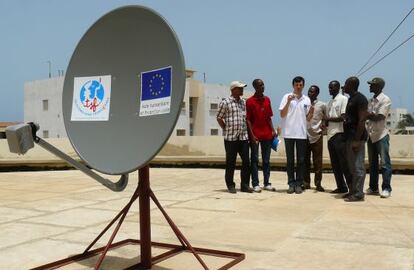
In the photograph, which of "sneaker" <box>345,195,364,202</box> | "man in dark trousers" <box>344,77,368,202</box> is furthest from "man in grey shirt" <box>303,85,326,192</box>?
"sneaker" <box>345,195,364,202</box>

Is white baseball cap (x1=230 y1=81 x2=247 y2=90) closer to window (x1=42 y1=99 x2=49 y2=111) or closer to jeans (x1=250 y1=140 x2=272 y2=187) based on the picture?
jeans (x1=250 y1=140 x2=272 y2=187)

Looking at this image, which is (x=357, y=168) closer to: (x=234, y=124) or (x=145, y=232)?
(x=234, y=124)

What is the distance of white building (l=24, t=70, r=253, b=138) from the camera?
57156mm

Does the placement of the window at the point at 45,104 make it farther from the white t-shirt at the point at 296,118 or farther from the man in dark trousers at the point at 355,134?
the man in dark trousers at the point at 355,134

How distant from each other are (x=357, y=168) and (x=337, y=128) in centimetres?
83

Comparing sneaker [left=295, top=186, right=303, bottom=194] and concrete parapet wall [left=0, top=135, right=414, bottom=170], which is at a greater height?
concrete parapet wall [left=0, top=135, right=414, bottom=170]

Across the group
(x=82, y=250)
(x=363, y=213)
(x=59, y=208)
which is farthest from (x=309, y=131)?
(x=82, y=250)

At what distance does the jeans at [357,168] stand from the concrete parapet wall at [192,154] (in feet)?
15.0

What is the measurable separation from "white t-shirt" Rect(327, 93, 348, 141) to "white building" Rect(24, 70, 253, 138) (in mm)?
49218

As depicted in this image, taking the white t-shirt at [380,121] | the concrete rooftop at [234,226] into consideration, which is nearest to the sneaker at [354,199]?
the concrete rooftop at [234,226]

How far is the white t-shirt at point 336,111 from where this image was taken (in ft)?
23.2

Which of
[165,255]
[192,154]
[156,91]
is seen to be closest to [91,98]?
[156,91]

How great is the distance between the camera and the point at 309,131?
303 inches

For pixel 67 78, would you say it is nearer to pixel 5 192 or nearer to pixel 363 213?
pixel 363 213
